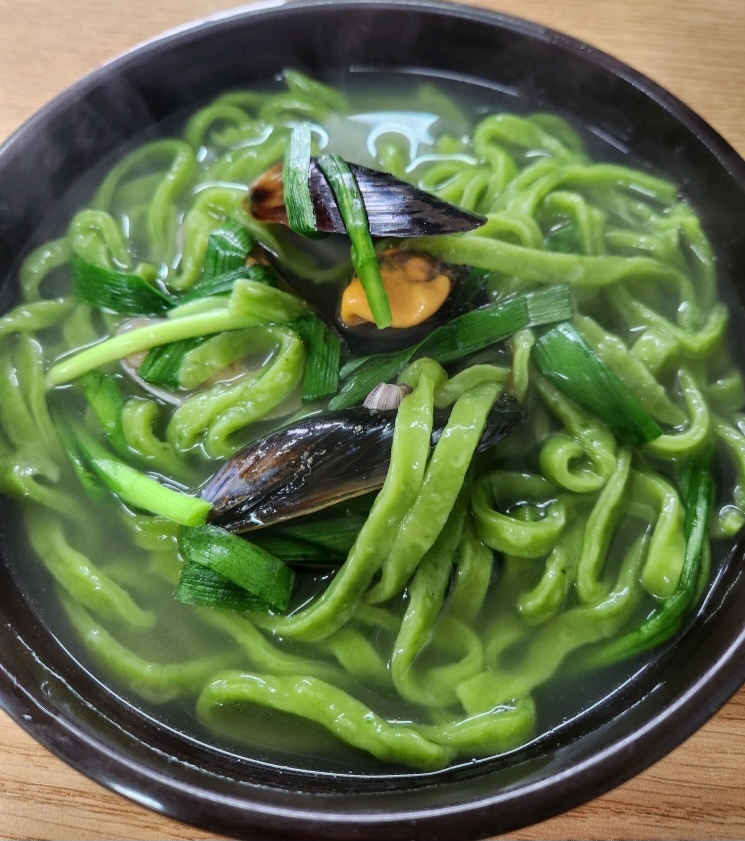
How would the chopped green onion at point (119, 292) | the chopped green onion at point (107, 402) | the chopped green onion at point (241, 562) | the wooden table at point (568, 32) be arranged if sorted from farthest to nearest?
the wooden table at point (568, 32) < the chopped green onion at point (119, 292) < the chopped green onion at point (107, 402) < the chopped green onion at point (241, 562)

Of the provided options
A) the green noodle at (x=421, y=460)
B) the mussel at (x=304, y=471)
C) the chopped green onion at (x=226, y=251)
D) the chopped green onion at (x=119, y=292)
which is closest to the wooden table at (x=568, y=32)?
the green noodle at (x=421, y=460)

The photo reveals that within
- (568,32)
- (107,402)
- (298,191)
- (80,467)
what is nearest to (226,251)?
(298,191)

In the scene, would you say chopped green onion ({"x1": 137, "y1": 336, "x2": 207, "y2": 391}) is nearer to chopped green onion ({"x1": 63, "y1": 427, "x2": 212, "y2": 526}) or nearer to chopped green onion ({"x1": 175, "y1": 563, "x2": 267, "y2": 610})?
chopped green onion ({"x1": 63, "y1": 427, "x2": 212, "y2": 526})

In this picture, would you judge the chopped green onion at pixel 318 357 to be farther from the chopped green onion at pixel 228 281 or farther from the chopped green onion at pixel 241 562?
the chopped green onion at pixel 241 562

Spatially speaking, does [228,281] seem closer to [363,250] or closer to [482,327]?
[363,250]

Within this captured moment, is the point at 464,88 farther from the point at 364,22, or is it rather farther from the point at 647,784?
the point at 647,784

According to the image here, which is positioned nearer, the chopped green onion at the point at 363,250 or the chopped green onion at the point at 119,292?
the chopped green onion at the point at 363,250
